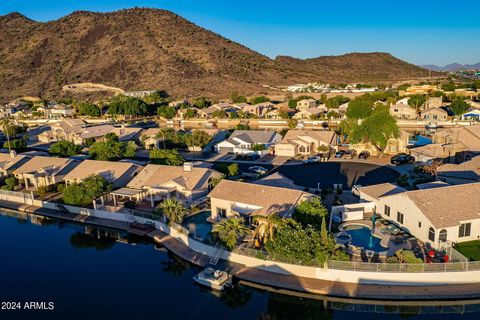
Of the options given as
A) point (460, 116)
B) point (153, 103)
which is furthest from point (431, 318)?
point (153, 103)

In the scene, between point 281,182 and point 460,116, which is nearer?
point 281,182

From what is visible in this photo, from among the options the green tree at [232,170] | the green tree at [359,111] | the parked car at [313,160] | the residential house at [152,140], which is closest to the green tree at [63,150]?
the residential house at [152,140]

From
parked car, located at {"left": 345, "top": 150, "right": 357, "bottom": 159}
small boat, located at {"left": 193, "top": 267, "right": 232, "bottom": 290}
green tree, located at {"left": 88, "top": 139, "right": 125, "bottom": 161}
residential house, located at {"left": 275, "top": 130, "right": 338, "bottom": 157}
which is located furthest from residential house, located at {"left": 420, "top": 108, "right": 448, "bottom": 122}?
small boat, located at {"left": 193, "top": 267, "right": 232, "bottom": 290}

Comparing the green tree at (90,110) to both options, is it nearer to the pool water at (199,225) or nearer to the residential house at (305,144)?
the residential house at (305,144)

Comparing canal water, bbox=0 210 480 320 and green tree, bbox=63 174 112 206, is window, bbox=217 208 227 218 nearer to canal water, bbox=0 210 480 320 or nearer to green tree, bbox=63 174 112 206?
canal water, bbox=0 210 480 320

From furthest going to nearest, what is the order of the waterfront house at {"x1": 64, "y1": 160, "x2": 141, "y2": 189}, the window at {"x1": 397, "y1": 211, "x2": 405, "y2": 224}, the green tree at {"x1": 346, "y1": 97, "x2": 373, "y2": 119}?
the green tree at {"x1": 346, "y1": 97, "x2": 373, "y2": 119}, the waterfront house at {"x1": 64, "y1": 160, "x2": 141, "y2": 189}, the window at {"x1": 397, "y1": 211, "x2": 405, "y2": 224}

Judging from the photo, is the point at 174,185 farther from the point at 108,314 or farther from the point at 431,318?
the point at 431,318

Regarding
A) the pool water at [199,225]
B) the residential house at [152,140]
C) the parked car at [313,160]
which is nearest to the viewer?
the pool water at [199,225]
